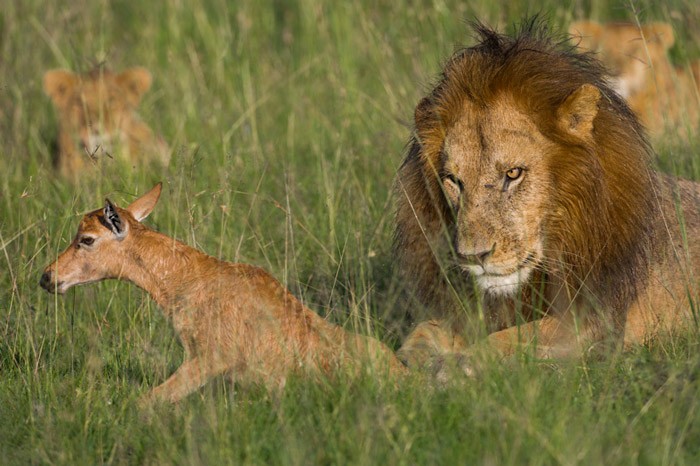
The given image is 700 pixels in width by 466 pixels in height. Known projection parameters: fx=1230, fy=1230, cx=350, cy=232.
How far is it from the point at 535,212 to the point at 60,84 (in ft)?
16.9

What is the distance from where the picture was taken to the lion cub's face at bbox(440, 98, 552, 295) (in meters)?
4.43

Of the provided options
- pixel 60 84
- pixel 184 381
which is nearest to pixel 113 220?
pixel 184 381

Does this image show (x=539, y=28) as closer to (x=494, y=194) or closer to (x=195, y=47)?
(x=494, y=194)

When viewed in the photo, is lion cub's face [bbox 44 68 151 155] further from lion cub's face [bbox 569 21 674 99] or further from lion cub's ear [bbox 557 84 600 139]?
lion cub's ear [bbox 557 84 600 139]

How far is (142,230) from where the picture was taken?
15.4 ft

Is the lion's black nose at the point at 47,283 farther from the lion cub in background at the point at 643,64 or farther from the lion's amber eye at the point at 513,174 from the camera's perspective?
the lion cub in background at the point at 643,64

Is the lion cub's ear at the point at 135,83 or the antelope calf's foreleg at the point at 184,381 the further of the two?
the lion cub's ear at the point at 135,83

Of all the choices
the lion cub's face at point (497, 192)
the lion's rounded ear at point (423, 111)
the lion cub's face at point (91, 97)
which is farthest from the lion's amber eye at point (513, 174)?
the lion cub's face at point (91, 97)

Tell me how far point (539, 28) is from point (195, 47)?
17.8 ft

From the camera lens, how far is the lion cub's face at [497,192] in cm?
443

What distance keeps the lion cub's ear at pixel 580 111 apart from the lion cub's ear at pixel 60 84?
4939mm

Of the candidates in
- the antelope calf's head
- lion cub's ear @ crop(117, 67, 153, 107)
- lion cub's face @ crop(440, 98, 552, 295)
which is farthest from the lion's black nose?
lion cub's ear @ crop(117, 67, 153, 107)

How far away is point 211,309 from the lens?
14.8ft

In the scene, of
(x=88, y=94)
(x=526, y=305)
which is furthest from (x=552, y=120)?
(x=88, y=94)
